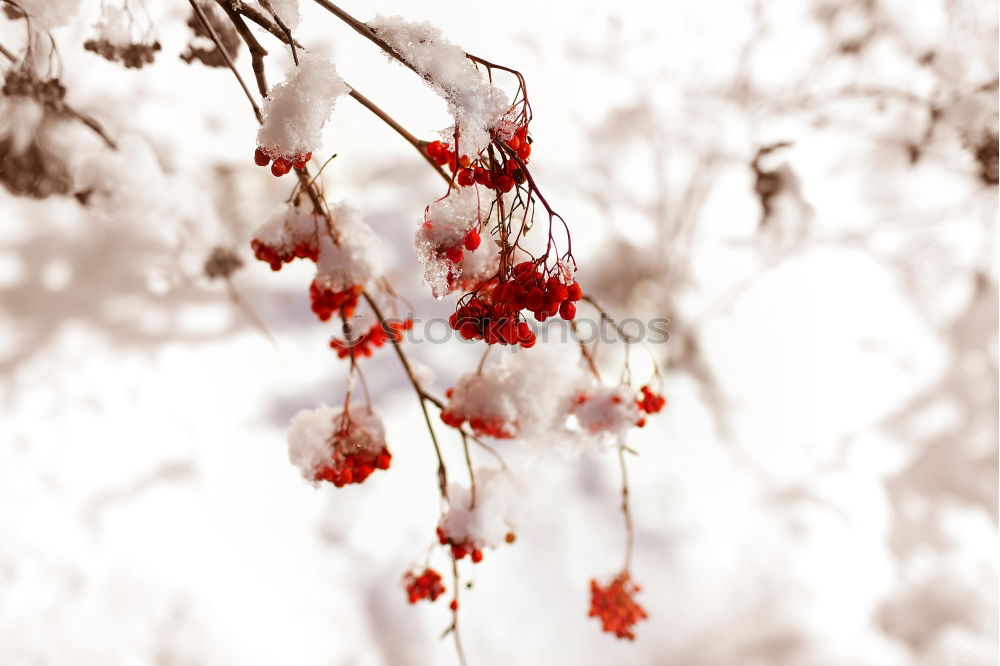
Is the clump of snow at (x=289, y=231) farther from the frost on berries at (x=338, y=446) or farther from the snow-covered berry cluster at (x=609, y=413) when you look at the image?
the snow-covered berry cluster at (x=609, y=413)

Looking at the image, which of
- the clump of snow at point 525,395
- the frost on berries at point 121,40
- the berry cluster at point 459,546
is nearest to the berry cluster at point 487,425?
the clump of snow at point 525,395

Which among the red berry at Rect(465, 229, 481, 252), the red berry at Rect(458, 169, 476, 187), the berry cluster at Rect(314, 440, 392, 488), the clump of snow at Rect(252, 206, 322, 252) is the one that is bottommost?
the berry cluster at Rect(314, 440, 392, 488)

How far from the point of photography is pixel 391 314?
0.88 m

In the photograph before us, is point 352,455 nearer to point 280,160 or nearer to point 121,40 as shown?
point 280,160

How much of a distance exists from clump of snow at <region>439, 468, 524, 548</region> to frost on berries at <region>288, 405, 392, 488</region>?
0.09 metres

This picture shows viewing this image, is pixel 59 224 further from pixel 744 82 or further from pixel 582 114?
pixel 744 82

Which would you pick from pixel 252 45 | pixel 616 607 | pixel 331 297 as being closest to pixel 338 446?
pixel 331 297

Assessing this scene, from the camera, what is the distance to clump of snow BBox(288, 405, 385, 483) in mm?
607

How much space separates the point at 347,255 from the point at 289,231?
0.18ft

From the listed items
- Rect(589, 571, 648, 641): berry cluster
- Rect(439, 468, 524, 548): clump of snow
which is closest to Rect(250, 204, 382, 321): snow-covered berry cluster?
Rect(439, 468, 524, 548): clump of snow

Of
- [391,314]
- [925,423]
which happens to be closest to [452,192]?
[391,314]

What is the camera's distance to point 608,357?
3.33 ft

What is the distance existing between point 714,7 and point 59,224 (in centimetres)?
97

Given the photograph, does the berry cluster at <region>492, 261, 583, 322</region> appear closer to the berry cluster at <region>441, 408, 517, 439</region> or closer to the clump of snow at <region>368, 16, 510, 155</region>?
the clump of snow at <region>368, 16, 510, 155</region>
